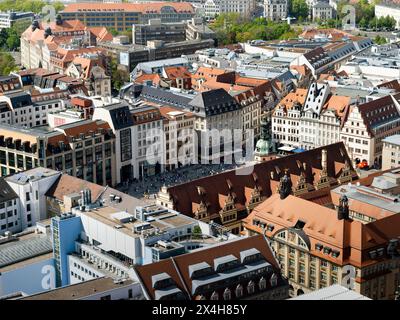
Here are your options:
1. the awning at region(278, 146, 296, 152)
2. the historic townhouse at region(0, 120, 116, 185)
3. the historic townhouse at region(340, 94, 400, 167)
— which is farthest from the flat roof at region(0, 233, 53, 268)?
the awning at region(278, 146, 296, 152)

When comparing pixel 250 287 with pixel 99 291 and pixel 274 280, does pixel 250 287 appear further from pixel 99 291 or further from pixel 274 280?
pixel 99 291

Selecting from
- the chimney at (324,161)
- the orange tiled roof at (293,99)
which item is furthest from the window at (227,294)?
the orange tiled roof at (293,99)

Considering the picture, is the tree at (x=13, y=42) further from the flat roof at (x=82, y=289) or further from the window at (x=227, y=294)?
the window at (x=227, y=294)

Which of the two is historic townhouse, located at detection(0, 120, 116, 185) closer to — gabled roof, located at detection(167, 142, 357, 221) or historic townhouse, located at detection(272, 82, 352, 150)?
gabled roof, located at detection(167, 142, 357, 221)

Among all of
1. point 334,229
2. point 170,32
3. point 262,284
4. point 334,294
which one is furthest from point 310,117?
point 170,32

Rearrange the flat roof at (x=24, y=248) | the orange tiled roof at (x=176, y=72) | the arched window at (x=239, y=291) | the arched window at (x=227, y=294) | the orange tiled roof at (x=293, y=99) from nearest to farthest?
the arched window at (x=227, y=294) → the arched window at (x=239, y=291) → the flat roof at (x=24, y=248) → the orange tiled roof at (x=293, y=99) → the orange tiled roof at (x=176, y=72)
